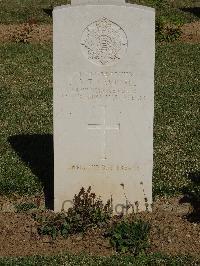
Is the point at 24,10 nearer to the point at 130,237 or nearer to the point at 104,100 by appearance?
the point at 104,100

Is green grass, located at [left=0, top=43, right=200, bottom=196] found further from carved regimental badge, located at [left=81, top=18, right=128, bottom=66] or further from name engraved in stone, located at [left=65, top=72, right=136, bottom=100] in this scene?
carved regimental badge, located at [left=81, top=18, right=128, bottom=66]

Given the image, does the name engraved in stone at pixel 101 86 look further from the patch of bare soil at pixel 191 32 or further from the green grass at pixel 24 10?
the green grass at pixel 24 10

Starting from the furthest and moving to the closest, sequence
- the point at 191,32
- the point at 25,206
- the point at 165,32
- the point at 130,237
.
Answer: the point at 191,32 < the point at 165,32 < the point at 25,206 < the point at 130,237

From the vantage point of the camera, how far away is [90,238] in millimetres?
7016

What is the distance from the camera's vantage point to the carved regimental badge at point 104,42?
6.90 m

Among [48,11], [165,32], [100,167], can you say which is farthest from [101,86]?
[48,11]

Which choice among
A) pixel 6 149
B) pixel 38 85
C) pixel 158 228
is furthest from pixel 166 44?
pixel 158 228

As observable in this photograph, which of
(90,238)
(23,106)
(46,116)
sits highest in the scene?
(23,106)

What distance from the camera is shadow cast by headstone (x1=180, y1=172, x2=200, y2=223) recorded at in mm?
7499

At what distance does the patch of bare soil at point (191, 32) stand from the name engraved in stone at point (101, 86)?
11420 millimetres

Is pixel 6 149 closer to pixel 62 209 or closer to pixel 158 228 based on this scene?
pixel 62 209

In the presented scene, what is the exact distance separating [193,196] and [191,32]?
464 inches

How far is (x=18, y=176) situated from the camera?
8.69 m

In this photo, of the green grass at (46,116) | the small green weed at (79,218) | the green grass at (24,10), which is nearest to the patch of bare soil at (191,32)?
the green grass at (46,116)
